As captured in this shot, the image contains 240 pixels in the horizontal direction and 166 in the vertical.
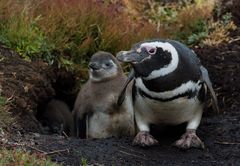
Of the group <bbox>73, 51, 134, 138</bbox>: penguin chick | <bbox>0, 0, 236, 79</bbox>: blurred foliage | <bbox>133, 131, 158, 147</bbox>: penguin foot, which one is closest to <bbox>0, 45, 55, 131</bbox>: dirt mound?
<bbox>0, 0, 236, 79</bbox>: blurred foliage

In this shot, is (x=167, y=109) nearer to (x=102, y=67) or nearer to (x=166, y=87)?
(x=166, y=87)

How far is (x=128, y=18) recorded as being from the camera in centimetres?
986

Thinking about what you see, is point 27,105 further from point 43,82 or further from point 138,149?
point 138,149

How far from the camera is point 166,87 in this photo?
219 inches

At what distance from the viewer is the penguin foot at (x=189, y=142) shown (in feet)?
19.6

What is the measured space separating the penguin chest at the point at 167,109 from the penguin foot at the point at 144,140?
0.13m

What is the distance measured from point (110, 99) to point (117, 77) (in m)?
0.45

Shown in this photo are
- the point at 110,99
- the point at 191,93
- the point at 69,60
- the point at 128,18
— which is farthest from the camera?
the point at 128,18

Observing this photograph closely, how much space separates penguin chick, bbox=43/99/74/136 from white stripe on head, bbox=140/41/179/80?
3.37 m

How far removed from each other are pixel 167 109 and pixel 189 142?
42 centimetres

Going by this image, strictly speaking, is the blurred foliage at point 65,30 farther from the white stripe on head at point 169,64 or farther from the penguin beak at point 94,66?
the white stripe on head at point 169,64

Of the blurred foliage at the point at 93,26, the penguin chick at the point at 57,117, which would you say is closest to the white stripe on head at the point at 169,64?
the blurred foliage at the point at 93,26

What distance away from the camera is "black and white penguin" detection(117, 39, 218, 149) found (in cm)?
552

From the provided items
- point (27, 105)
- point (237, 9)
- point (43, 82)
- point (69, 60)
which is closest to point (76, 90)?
point (69, 60)
